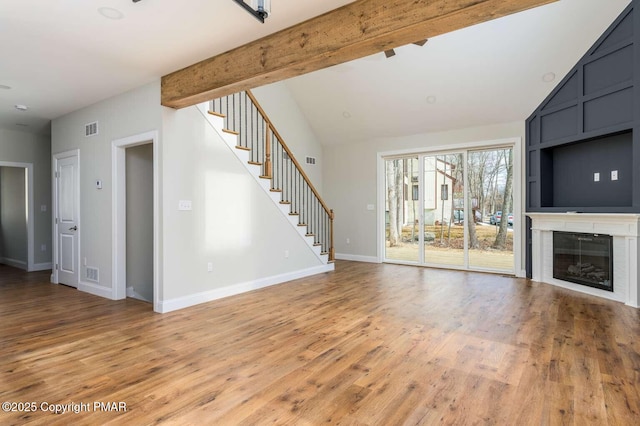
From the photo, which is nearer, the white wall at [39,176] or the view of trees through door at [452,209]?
the view of trees through door at [452,209]

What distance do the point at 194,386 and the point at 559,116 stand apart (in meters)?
6.19

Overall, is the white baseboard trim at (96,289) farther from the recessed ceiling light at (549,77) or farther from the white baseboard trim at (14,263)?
the recessed ceiling light at (549,77)

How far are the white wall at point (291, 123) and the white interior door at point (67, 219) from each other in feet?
11.8

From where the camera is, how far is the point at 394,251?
7.68m

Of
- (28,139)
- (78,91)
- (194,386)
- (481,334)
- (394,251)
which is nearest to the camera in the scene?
(194,386)

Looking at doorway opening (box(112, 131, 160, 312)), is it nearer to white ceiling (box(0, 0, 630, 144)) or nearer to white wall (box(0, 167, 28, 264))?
white ceiling (box(0, 0, 630, 144))

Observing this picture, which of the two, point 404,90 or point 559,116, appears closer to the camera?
point 559,116

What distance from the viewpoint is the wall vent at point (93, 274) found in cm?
503

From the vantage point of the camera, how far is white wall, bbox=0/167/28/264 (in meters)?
7.34

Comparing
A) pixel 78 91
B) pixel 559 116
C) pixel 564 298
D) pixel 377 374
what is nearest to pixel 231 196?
pixel 78 91

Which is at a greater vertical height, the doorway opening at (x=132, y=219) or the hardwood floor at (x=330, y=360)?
the doorway opening at (x=132, y=219)

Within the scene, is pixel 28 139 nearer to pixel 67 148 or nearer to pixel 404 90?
pixel 67 148

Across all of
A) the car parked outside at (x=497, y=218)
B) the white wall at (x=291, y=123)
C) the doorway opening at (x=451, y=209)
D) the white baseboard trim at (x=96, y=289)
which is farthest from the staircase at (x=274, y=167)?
the car parked outside at (x=497, y=218)

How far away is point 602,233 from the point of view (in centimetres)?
480
